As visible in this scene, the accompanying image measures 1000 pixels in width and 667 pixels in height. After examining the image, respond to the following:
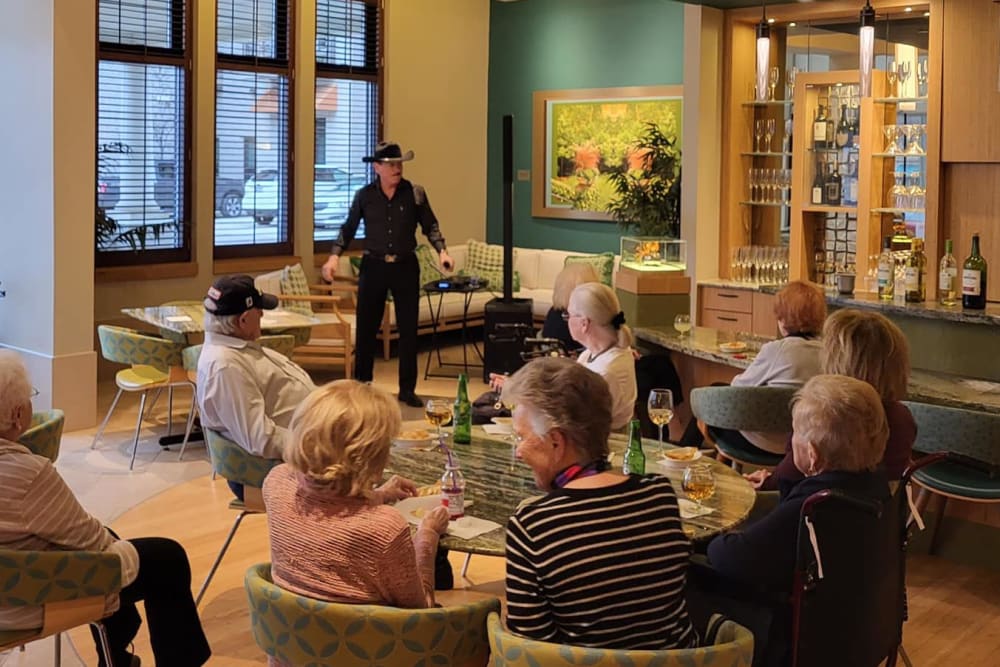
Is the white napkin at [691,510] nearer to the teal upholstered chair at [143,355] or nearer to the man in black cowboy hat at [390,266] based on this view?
the teal upholstered chair at [143,355]

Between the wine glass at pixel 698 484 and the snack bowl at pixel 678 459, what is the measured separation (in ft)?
1.30

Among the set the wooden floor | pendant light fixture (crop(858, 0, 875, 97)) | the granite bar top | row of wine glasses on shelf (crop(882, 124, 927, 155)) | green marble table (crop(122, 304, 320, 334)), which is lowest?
the wooden floor

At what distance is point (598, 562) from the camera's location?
265cm

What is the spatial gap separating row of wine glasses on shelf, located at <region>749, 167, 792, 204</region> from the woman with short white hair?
13.4 ft

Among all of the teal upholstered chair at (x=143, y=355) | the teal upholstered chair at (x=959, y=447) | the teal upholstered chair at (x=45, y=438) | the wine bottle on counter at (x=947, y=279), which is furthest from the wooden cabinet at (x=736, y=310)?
the teal upholstered chair at (x=45, y=438)

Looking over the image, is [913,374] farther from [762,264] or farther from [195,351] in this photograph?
[195,351]

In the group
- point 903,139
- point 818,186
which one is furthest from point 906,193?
point 818,186

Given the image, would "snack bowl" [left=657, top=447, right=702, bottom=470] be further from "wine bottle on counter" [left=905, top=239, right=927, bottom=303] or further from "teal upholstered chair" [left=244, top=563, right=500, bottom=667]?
"wine bottle on counter" [left=905, top=239, right=927, bottom=303]

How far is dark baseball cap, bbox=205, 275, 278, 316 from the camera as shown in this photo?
4734 millimetres

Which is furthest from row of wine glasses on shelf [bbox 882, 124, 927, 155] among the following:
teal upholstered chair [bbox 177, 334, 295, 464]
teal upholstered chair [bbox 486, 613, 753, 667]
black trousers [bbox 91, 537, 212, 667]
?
teal upholstered chair [bbox 486, 613, 753, 667]

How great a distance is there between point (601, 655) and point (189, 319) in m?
5.37

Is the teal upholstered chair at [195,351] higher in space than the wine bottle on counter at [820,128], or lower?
lower

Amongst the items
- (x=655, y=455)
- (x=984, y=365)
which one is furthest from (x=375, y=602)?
(x=984, y=365)

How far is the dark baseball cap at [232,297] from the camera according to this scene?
4734mm
